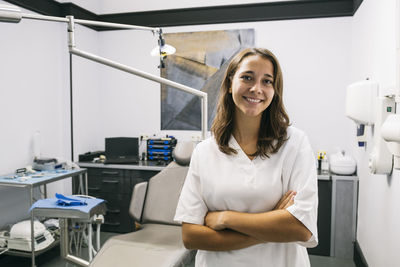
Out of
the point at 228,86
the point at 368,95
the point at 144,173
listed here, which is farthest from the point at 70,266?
the point at 368,95

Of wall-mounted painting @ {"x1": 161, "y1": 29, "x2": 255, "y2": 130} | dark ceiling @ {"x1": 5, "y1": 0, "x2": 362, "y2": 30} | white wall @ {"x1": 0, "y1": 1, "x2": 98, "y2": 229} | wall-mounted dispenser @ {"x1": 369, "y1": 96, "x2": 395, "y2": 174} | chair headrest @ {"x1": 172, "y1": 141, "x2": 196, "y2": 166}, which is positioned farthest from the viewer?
wall-mounted painting @ {"x1": 161, "y1": 29, "x2": 255, "y2": 130}

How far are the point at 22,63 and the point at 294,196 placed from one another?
3.29m

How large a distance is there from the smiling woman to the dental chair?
0.95 meters

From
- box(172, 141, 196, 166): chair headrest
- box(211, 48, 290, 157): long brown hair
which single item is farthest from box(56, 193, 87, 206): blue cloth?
box(211, 48, 290, 157): long brown hair

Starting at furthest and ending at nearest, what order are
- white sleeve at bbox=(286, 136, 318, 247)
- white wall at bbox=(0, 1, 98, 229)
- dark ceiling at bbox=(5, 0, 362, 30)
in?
1. dark ceiling at bbox=(5, 0, 362, 30)
2. white wall at bbox=(0, 1, 98, 229)
3. white sleeve at bbox=(286, 136, 318, 247)

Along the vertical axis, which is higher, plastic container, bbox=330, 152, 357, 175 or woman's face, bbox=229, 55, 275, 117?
woman's face, bbox=229, 55, 275, 117

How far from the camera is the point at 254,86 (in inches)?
Result: 42.3

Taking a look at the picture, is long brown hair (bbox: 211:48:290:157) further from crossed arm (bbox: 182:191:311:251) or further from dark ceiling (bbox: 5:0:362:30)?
dark ceiling (bbox: 5:0:362:30)

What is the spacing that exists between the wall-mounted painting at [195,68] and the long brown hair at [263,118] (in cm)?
284

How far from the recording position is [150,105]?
4.32m

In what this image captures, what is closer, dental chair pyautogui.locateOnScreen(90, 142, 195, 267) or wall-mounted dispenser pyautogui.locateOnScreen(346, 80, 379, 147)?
dental chair pyautogui.locateOnScreen(90, 142, 195, 267)

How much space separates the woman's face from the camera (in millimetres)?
1072

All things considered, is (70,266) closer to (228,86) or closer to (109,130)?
(109,130)

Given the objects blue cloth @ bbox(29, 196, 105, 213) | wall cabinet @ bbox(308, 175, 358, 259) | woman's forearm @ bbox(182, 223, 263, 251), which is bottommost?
wall cabinet @ bbox(308, 175, 358, 259)
